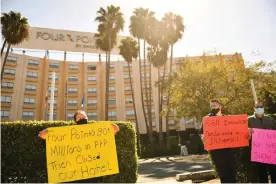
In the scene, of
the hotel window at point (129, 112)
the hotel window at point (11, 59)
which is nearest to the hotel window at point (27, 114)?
the hotel window at point (11, 59)

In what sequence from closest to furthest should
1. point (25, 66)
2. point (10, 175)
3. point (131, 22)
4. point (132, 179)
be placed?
point (10, 175)
point (132, 179)
point (131, 22)
point (25, 66)

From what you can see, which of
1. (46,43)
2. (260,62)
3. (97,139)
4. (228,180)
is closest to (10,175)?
(97,139)

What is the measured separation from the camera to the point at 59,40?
4681cm

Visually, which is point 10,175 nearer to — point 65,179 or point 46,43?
point 65,179

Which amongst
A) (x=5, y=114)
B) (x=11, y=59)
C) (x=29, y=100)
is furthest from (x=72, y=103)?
(x=11, y=59)

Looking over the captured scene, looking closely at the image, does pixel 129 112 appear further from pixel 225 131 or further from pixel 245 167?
pixel 225 131

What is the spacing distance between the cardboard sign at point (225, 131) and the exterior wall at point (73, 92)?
140ft

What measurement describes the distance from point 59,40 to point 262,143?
46.6 meters

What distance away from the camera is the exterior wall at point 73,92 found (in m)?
47.7

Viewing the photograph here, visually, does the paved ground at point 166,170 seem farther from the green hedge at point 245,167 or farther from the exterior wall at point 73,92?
the exterior wall at point 73,92

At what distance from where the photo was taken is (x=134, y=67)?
53.7 meters

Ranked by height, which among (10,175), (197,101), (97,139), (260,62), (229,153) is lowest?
(10,175)

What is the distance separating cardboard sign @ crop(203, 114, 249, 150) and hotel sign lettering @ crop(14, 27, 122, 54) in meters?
45.1

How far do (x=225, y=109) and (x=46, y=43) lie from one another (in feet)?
118
